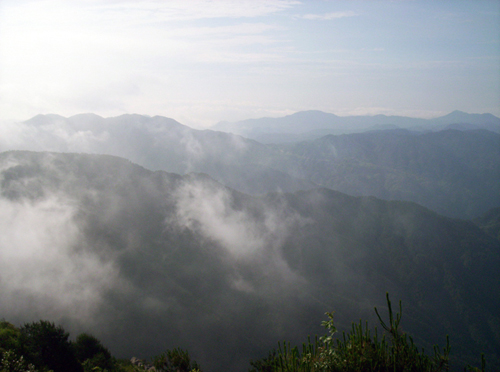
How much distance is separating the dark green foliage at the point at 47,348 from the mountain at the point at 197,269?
6496 cm

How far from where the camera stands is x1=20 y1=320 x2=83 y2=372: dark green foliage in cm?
2938

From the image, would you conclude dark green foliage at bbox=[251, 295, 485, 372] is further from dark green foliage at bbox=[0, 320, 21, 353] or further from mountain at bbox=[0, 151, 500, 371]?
mountain at bbox=[0, 151, 500, 371]

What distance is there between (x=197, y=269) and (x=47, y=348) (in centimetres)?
9370

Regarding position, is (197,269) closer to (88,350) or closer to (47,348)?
(88,350)

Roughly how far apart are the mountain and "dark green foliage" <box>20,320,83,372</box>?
2557 inches

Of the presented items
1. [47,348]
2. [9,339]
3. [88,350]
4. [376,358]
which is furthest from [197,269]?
[376,358]

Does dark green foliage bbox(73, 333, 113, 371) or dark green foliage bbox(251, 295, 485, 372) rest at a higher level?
dark green foliage bbox(251, 295, 485, 372)

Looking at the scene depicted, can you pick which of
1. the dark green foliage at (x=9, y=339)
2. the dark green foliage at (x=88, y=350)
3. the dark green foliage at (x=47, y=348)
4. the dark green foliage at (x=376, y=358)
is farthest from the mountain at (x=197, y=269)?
the dark green foliage at (x=376, y=358)

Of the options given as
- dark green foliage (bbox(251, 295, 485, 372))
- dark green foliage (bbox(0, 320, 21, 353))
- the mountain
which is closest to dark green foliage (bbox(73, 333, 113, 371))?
dark green foliage (bbox(0, 320, 21, 353))

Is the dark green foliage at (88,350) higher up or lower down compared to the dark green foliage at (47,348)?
lower down

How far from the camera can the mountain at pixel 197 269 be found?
98.9 meters

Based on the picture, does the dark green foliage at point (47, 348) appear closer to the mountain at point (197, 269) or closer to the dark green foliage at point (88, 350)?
the dark green foliage at point (88, 350)

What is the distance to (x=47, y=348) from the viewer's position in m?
30.8

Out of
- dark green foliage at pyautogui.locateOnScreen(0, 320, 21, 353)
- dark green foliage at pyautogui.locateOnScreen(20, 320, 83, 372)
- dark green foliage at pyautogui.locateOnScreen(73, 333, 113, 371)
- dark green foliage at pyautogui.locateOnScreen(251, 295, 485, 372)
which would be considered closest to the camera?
dark green foliage at pyautogui.locateOnScreen(251, 295, 485, 372)
